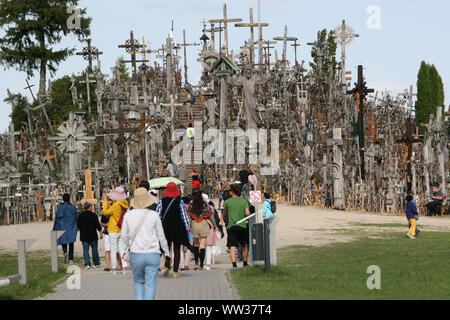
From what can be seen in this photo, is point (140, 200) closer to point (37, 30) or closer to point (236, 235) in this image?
point (236, 235)

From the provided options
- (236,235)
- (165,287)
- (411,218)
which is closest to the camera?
(165,287)

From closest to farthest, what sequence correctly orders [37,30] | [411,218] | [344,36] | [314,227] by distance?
[411,218], [314,227], [344,36], [37,30]

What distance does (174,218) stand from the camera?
16.5m

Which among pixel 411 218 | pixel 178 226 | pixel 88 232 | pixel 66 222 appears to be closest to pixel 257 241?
pixel 178 226

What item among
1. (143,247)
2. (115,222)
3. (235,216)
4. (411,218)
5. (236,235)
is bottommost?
(411,218)

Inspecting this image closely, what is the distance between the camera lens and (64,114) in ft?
210

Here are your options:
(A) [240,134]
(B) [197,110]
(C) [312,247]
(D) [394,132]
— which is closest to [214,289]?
(C) [312,247]

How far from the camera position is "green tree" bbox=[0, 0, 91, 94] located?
2408 inches

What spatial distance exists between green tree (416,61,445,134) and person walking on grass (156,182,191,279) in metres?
50.0

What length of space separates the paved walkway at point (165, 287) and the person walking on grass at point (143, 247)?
2.06 metres

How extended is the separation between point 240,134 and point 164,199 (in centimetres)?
2873

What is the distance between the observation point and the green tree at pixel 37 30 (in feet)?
201

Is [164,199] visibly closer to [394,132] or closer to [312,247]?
[312,247]

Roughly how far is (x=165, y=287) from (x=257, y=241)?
7.87 ft
